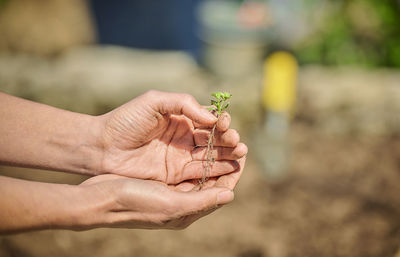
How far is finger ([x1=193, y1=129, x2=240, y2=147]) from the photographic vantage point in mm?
2125

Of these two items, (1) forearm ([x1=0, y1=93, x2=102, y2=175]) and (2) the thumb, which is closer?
(2) the thumb

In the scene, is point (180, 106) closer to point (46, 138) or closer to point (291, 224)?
point (46, 138)

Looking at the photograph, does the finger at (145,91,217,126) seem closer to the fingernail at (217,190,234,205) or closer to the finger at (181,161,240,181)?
the finger at (181,161,240,181)

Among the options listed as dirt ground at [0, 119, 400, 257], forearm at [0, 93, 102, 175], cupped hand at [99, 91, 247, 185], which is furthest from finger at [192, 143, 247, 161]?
dirt ground at [0, 119, 400, 257]

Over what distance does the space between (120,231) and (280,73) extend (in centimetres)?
267

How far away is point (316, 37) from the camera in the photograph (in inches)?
232

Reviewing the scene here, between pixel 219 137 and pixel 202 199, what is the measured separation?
0.47m

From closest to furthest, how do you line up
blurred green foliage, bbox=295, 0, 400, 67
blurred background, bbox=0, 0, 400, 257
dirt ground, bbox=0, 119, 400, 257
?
dirt ground, bbox=0, 119, 400, 257
blurred background, bbox=0, 0, 400, 257
blurred green foliage, bbox=295, 0, 400, 67

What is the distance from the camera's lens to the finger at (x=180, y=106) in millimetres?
2123

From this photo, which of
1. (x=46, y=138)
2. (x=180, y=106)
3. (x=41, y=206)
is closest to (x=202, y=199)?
(x=180, y=106)

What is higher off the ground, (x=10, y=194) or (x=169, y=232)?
(x=10, y=194)

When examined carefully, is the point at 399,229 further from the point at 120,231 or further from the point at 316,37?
the point at 316,37

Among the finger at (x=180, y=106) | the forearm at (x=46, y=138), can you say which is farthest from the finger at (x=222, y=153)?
the forearm at (x=46, y=138)

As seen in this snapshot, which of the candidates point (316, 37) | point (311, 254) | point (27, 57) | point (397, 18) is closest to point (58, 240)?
point (311, 254)
